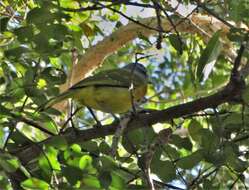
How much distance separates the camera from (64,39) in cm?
238

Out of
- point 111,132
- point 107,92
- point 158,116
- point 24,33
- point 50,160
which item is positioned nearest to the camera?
point 50,160

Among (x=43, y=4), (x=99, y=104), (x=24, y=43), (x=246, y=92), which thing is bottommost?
(x=99, y=104)

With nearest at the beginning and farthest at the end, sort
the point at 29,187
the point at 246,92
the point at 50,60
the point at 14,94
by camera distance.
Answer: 1. the point at 29,187
2. the point at 246,92
3. the point at 14,94
4. the point at 50,60

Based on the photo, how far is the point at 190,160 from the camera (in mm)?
2180

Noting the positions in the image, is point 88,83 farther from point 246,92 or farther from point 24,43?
point 246,92

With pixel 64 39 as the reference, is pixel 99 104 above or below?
below

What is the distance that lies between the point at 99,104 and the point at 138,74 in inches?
18.0

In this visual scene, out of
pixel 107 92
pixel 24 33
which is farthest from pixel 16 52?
pixel 107 92

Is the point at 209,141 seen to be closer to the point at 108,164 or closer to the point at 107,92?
the point at 108,164

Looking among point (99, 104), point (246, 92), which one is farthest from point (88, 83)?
point (246, 92)

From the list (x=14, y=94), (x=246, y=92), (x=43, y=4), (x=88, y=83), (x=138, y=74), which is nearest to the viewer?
(x=246, y=92)

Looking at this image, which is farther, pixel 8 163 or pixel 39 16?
pixel 39 16

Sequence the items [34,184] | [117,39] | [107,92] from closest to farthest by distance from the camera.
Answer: [34,184]
[107,92]
[117,39]

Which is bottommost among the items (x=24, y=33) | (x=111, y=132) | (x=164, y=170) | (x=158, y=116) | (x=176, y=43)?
(x=164, y=170)
